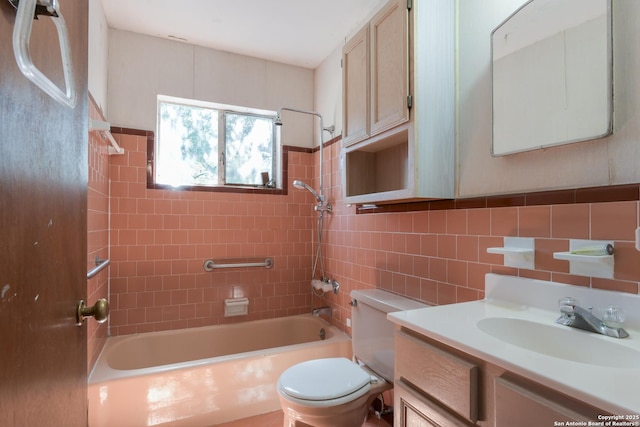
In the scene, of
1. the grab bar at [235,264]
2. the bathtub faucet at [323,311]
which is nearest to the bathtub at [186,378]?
the bathtub faucet at [323,311]

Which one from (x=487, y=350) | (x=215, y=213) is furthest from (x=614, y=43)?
(x=215, y=213)

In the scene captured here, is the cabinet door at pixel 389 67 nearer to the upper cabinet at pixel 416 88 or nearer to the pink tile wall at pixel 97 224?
the upper cabinet at pixel 416 88

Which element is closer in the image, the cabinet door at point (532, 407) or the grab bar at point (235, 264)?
the cabinet door at point (532, 407)

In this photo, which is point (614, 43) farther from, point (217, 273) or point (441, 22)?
point (217, 273)

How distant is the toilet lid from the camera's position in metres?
1.38

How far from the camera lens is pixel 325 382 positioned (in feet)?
4.81

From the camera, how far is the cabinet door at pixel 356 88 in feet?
5.72

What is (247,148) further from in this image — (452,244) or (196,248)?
(452,244)

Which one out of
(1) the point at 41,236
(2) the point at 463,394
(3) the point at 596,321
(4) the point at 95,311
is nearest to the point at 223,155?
(4) the point at 95,311

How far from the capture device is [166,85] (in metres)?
2.48

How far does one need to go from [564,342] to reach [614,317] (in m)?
0.15

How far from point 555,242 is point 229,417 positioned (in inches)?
77.4

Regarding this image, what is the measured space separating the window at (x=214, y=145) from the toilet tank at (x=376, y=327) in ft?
4.87

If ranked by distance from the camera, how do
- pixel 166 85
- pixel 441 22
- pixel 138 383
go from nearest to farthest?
pixel 441 22
pixel 138 383
pixel 166 85
